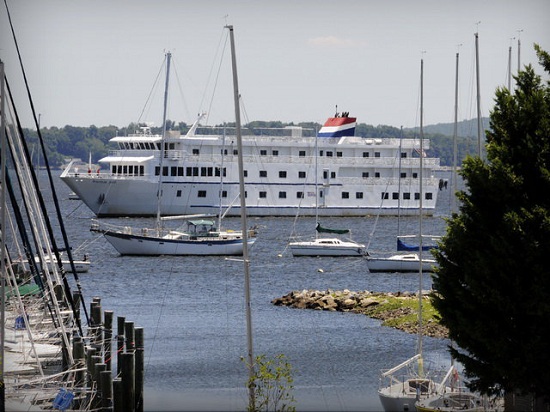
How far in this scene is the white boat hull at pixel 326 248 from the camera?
6181 cm

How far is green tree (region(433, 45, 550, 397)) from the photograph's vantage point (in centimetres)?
1789

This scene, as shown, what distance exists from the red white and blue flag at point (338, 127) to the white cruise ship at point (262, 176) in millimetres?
81

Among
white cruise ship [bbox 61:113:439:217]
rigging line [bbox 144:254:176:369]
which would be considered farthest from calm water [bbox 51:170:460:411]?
white cruise ship [bbox 61:113:439:217]

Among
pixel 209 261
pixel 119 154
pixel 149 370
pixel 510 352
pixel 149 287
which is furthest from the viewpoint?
pixel 119 154

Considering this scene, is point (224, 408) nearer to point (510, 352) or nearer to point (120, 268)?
point (510, 352)

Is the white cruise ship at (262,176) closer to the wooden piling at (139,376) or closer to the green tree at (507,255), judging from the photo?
the wooden piling at (139,376)

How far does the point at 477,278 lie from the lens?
1842cm

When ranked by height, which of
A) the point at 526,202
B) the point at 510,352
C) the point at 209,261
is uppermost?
the point at 526,202

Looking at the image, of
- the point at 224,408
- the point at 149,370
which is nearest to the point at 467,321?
the point at 224,408

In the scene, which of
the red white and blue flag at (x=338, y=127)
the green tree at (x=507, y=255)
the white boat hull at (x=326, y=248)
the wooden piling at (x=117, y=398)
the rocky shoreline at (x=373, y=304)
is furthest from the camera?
the red white and blue flag at (x=338, y=127)

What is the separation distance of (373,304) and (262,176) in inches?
1996

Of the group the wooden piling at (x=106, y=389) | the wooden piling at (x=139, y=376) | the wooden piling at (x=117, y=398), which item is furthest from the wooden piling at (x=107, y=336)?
the wooden piling at (x=106, y=389)

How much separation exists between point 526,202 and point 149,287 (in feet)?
104

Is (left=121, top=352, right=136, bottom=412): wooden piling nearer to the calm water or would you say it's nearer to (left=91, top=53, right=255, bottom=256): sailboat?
the calm water
